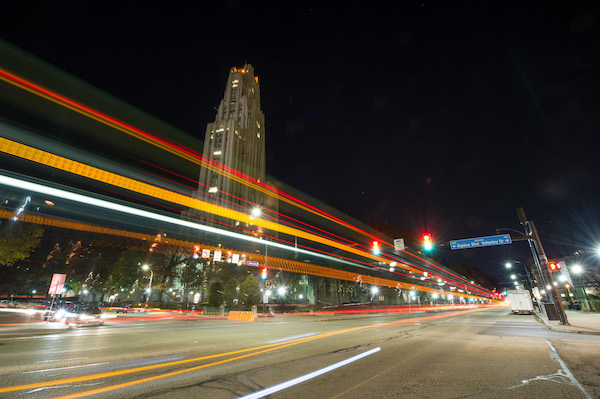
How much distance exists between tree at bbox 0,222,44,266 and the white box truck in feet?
192

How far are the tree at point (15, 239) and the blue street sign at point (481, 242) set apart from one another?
3860 cm

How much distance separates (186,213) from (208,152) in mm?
31253

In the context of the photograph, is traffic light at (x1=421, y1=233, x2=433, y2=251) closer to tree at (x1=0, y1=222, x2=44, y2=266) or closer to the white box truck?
the white box truck

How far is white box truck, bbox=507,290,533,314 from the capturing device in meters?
35.9

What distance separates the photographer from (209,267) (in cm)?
5122

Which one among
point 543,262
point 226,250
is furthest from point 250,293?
point 543,262

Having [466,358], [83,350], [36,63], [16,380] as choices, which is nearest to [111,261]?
[36,63]

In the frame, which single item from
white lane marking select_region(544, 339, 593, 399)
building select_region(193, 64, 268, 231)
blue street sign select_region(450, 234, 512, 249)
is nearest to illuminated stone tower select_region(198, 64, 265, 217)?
building select_region(193, 64, 268, 231)

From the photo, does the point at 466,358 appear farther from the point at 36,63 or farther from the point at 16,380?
the point at 36,63

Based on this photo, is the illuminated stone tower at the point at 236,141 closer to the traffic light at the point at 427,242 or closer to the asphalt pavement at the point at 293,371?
the traffic light at the point at 427,242

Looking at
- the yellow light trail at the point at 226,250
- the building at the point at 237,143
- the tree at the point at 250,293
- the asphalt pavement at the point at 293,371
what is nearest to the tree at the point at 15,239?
the yellow light trail at the point at 226,250

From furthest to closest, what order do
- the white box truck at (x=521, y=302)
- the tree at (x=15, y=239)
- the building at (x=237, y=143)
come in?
the building at (x=237, y=143) → the white box truck at (x=521, y=302) → the tree at (x=15, y=239)

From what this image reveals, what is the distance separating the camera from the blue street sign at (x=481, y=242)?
62.1 feet

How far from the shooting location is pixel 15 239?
24.6 m
